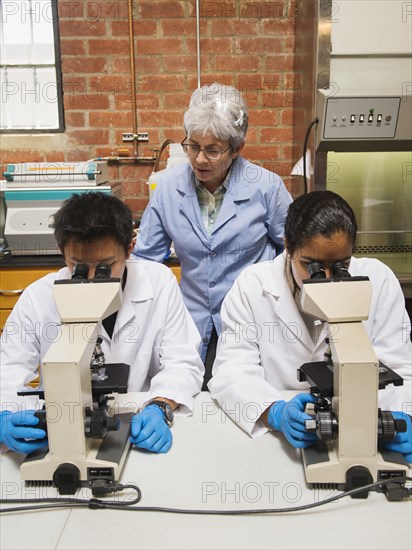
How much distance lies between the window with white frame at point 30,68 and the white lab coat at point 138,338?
1.95m

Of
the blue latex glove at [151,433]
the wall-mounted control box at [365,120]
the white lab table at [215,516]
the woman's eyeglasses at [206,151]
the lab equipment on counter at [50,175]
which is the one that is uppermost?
the wall-mounted control box at [365,120]

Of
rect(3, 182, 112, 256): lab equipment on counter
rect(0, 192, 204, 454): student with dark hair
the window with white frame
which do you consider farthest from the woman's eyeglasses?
the window with white frame

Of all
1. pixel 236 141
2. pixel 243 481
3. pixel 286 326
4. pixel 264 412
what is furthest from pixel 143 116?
pixel 243 481

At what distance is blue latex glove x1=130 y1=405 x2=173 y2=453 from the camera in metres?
1.18

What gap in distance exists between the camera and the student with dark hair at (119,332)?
121 centimetres

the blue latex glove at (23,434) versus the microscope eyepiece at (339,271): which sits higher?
the microscope eyepiece at (339,271)

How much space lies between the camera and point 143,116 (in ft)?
10.5

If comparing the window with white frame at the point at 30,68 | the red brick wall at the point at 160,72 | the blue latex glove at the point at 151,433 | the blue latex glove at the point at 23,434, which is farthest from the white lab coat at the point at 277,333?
the window with white frame at the point at 30,68

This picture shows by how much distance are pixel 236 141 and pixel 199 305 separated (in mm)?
669

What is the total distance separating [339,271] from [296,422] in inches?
13.3

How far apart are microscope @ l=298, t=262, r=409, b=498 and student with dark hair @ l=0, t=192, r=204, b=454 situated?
0.36 metres

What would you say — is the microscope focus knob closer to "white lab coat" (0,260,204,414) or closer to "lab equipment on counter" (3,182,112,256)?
"white lab coat" (0,260,204,414)

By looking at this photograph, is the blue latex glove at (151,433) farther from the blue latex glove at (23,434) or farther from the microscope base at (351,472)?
the microscope base at (351,472)

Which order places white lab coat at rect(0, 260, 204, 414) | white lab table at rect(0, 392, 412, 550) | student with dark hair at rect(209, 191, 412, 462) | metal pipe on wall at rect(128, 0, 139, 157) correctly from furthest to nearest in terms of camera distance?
metal pipe on wall at rect(128, 0, 139, 157), white lab coat at rect(0, 260, 204, 414), student with dark hair at rect(209, 191, 412, 462), white lab table at rect(0, 392, 412, 550)
